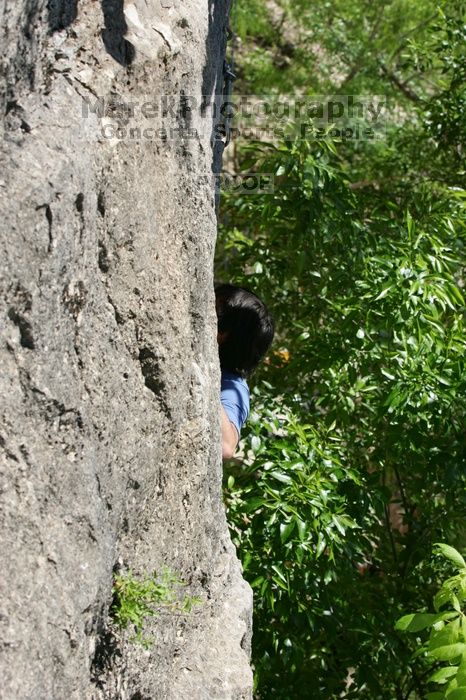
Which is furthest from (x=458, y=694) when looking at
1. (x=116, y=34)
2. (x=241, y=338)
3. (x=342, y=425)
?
(x=116, y=34)

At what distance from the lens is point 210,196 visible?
2.63m

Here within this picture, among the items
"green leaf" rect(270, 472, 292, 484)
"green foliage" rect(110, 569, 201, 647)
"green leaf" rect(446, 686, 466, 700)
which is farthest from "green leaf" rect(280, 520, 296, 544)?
"green leaf" rect(446, 686, 466, 700)

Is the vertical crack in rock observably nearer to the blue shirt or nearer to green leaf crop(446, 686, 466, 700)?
the blue shirt

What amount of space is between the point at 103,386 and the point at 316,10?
624 centimetres

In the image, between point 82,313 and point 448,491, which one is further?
point 448,491

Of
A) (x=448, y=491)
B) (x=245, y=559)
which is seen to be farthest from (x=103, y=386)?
(x=448, y=491)

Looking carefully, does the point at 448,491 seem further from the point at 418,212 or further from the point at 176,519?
the point at 418,212

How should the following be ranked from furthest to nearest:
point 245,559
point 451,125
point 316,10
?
point 316,10
point 451,125
point 245,559

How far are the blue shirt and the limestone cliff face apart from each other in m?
0.34

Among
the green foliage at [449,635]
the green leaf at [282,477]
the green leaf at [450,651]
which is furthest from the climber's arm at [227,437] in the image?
the green leaf at [450,651]

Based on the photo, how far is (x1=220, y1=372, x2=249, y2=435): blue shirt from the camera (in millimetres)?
2948

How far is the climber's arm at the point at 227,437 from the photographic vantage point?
284 centimetres

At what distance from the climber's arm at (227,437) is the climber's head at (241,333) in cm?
22

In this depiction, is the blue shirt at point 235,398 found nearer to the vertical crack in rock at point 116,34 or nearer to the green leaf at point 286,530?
the green leaf at point 286,530
